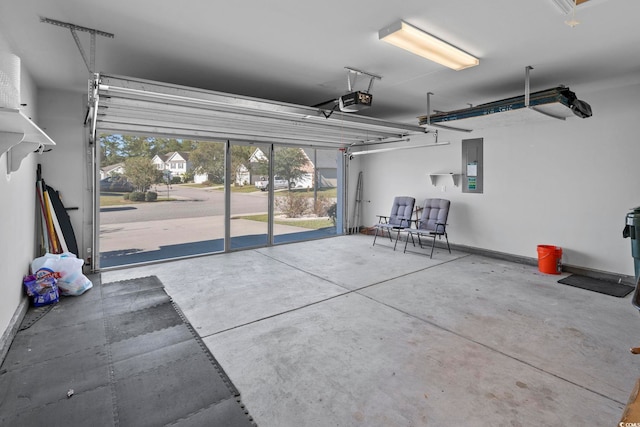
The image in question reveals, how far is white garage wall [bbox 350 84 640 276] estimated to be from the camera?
429cm

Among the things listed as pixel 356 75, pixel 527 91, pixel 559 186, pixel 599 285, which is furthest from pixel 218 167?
pixel 599 285

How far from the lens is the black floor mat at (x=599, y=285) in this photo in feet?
13.0

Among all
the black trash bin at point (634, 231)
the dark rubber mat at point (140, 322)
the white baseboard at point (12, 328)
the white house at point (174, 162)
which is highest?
the white house at point (174, 162)

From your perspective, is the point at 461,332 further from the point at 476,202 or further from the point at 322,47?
the point at 476,202

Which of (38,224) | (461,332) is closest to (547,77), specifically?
(461,332)

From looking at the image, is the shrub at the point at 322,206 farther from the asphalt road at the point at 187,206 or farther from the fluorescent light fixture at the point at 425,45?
the fluorescent light fixture at the point at 425,45

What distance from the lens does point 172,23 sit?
8.29 feet

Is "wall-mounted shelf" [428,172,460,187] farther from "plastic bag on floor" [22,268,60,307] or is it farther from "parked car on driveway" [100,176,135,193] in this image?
"plastic bag on floor" [22,268,60,307]

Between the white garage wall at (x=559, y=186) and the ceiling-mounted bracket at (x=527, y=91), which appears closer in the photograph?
the ceiling-mounted bracket at (x=527, y=91)

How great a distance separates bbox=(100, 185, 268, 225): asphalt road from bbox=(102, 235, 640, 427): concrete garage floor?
2.17 m

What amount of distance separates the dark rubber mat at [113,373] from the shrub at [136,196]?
3283mm

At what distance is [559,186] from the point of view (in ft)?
16.0

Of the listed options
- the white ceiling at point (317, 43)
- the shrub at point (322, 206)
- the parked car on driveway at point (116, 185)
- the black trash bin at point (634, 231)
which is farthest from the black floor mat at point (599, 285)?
the parked car on driveway at point (116, 185)

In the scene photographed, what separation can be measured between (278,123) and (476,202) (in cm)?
397
